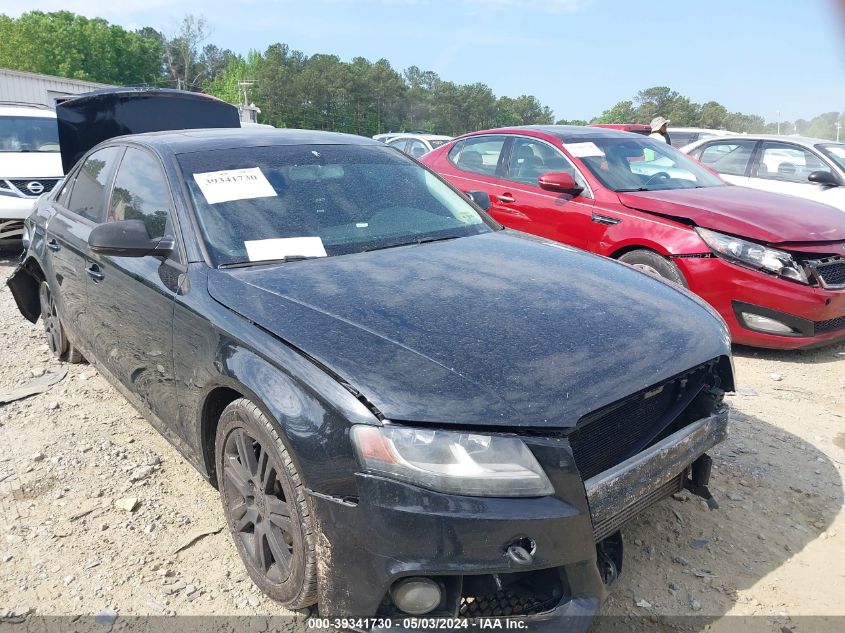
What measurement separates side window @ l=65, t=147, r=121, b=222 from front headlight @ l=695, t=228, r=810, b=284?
3.84 m

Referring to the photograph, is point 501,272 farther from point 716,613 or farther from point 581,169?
point 581,169

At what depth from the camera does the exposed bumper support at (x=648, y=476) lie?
186 cm

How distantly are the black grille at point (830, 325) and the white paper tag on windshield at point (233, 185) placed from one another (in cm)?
370

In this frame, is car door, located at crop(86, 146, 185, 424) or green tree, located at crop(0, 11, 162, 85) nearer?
car door, located at crop(86, 146, 185, 424)

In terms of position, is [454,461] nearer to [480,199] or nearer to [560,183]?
[480,199]

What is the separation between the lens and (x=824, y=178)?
6777 mm

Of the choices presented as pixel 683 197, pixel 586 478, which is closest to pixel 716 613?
pixel 586 478

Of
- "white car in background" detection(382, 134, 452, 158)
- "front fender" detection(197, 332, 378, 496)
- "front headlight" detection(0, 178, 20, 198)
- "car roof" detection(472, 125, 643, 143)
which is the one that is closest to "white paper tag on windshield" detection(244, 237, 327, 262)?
"front fender" detection(197, 332, 378, 496)

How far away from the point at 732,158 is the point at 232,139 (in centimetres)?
680

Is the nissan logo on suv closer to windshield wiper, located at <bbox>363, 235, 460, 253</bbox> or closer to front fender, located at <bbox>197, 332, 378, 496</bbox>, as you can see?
windshield wiper, located at <bbox>363, 235, 460, 253</bbox>

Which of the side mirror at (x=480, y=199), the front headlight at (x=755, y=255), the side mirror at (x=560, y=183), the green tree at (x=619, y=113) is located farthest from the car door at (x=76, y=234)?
the green tree at (x=619, y=113)

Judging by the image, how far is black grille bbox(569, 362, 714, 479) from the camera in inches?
74.0

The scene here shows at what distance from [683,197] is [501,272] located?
294cm

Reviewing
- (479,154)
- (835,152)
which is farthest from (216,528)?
(835,152)
